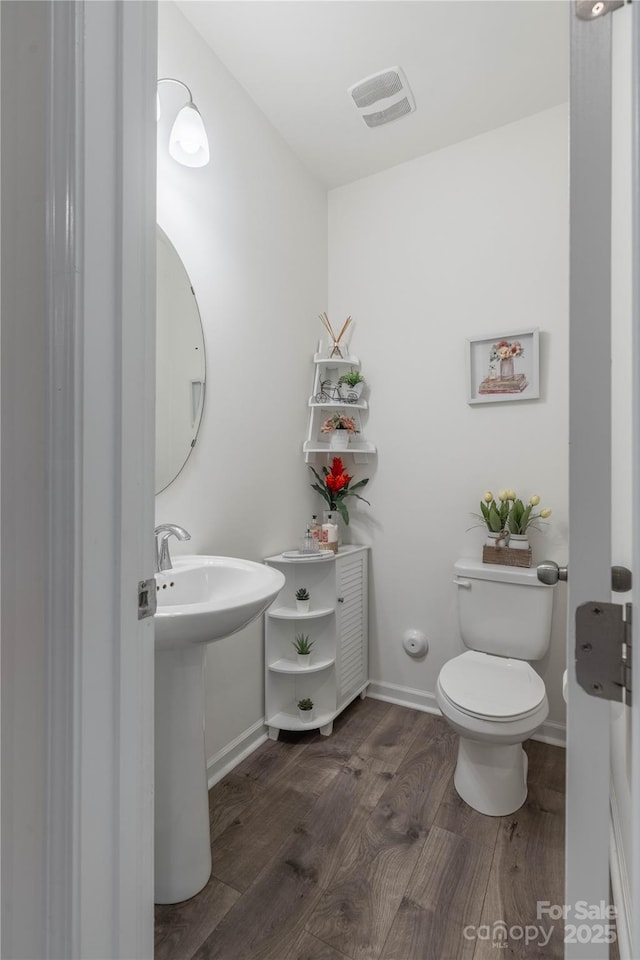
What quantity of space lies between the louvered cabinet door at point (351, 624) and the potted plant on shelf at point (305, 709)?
0.16m

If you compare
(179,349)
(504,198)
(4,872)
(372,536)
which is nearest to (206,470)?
(179,349)

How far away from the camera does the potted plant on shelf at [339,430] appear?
226cm

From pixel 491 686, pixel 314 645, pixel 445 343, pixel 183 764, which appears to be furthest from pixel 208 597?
pixel 445 343

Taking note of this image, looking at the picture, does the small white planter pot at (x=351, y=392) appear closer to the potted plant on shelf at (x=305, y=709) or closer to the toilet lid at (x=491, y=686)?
the toilet lid at (x=491, y=686)

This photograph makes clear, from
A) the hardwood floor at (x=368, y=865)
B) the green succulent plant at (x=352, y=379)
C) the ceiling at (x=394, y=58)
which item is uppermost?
the ceiling at (x=394, y=58)

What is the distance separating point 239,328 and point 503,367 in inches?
46.1

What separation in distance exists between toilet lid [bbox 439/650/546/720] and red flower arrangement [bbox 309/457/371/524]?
910mm

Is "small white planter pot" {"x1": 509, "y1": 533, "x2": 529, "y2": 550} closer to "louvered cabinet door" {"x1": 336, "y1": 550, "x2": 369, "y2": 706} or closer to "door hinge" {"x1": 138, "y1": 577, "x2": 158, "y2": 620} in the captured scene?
"louvered cabinet door" {"x1": 336, "y1": 550, "x2": 369, "y2": 706}

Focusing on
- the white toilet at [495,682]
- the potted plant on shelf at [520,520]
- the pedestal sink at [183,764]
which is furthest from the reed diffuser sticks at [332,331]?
the pedestal sink at [183,764]

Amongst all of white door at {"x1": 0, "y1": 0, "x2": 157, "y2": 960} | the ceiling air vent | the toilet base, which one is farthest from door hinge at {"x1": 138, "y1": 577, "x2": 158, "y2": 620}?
the ceiling air vent

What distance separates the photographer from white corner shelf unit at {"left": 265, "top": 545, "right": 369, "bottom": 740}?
1949mm

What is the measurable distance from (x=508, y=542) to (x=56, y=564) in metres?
1.78

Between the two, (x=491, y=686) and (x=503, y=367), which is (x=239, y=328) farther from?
(x=491, y=686)

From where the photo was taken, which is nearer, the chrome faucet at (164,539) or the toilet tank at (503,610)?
the chrome faucet at (164,539)
